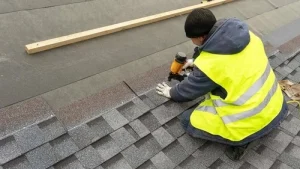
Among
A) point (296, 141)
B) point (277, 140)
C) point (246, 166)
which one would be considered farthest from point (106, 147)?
point (296, 141)

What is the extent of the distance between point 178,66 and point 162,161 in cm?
105

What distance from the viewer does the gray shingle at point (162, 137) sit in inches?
100

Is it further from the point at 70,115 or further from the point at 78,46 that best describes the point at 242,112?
the point at 78,46

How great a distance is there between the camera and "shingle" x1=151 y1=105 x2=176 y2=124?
2.71 meters

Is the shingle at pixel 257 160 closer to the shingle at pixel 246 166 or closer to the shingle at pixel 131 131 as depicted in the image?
the shingle at pixel 246 166

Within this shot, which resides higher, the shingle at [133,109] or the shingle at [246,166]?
the shingle at [133,109]

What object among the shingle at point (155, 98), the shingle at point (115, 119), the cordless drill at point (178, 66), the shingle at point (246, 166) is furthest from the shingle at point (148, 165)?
the cordless drill at point (178, 66)

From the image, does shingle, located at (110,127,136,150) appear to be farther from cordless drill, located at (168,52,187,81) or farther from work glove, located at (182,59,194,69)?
work glove, located at (182,59,194,69)

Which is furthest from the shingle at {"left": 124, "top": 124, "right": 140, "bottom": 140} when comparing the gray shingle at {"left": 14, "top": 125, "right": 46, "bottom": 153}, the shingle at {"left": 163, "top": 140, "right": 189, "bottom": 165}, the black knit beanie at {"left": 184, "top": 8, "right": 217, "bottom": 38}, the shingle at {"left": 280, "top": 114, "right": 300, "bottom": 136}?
the shingle at {"left": 280, "top": 114, "right": 300, "bottom": 136}

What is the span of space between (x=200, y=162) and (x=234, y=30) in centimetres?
112

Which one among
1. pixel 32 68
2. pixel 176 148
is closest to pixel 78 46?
pixel 32 68

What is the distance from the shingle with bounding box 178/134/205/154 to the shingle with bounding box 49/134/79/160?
3.01 ft

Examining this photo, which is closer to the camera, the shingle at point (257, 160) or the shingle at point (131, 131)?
the shingle at point (131, 131)

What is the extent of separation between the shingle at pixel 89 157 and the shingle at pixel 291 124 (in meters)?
1.97
